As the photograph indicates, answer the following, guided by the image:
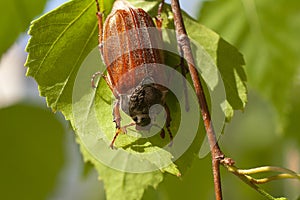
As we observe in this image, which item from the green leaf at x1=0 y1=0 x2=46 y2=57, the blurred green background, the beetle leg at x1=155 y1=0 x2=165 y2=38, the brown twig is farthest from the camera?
the blurred green background

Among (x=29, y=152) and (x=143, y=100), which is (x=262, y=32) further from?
(x=143, y=100)

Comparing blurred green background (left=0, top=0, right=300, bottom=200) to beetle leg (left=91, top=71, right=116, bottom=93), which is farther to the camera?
blurred green background (left=0, top=0, right=300, bottom=200)

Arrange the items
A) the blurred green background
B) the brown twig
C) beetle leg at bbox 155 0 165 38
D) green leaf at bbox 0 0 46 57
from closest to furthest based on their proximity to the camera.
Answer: the brown twig < beetle leg at bbox 155 0 165 38 < green leaf at bbox 0 0 46 57 < the blurred green background

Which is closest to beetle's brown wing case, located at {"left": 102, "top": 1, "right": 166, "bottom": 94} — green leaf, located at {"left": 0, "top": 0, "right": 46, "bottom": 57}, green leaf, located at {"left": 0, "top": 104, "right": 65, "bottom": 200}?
green leaf, located at {"left": 0, "top": 0, "right": 46, "bottom": 57}

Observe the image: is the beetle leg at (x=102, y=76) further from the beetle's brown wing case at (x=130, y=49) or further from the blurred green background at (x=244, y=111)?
the blurred green background at (x=244, y=111)

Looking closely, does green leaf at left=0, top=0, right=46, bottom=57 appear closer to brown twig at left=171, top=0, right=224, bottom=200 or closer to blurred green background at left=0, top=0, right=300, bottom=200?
blurred green background at left=0, top=0, right=300, bottom=200

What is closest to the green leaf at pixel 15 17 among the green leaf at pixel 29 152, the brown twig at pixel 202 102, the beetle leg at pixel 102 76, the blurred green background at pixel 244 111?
the blurred green background at pixel 244 111
